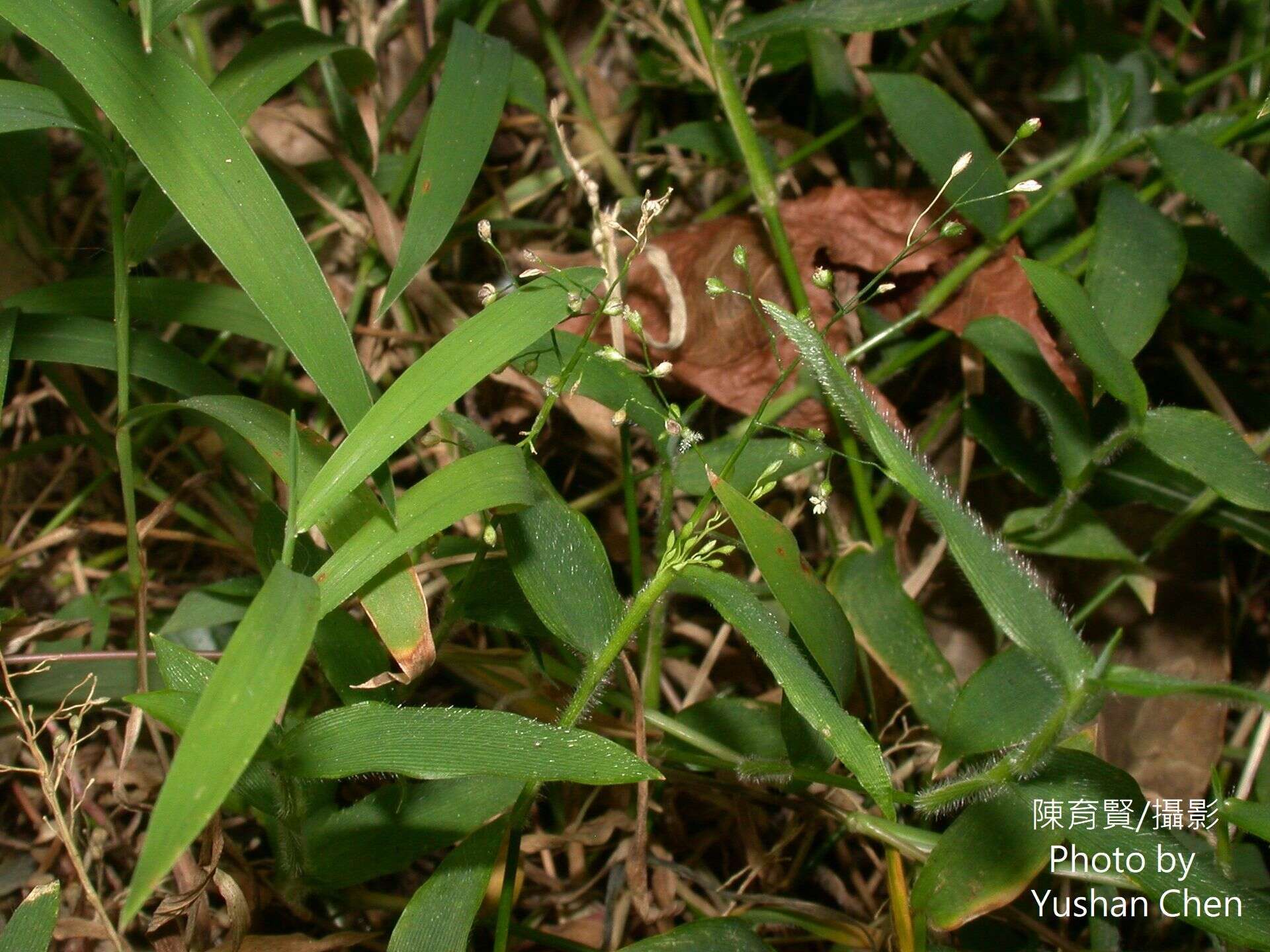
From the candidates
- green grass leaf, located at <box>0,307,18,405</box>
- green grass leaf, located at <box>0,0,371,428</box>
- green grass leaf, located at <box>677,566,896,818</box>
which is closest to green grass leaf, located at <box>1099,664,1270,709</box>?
green grass leaf, located at <box>677,566,896,818</box>

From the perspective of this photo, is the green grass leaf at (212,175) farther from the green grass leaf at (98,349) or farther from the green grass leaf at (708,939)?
the green grass leaf at (708,939)

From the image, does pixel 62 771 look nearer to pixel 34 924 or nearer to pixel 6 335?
pixel 34 924

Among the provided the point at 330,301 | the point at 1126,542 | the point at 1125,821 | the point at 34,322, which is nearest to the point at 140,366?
the point at 34,322

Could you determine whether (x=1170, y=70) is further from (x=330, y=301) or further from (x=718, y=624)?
(x=330, y=301)

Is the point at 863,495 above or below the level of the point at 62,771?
below

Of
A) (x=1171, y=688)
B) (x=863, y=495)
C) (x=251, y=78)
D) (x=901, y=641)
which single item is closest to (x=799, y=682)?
(x=1171, y=688)

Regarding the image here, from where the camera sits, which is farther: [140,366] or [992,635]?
[992,635]
